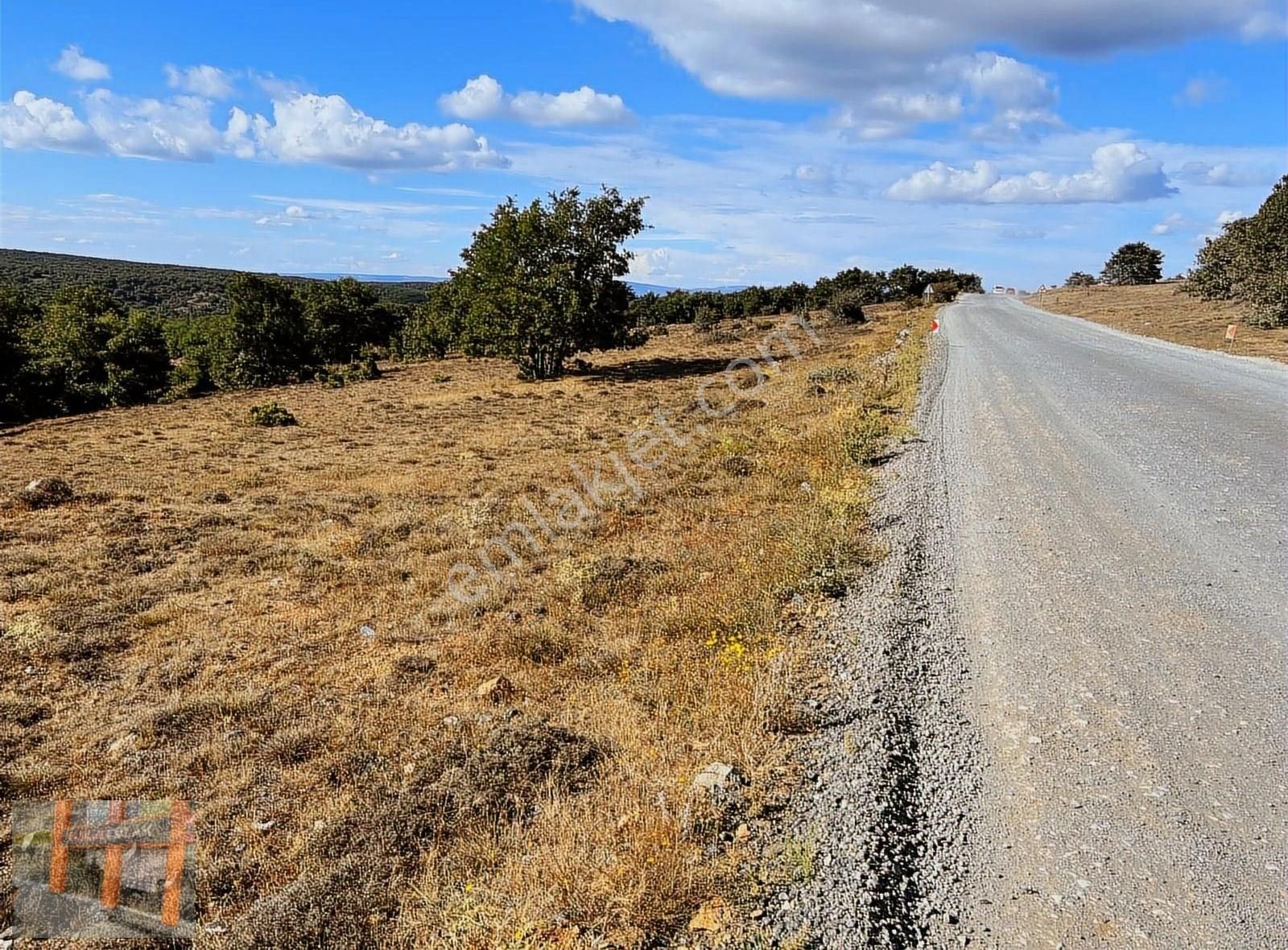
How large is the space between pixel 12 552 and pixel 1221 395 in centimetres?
2272

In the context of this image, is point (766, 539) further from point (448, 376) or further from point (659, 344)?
point (659, 344)

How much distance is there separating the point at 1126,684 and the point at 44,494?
17.4m

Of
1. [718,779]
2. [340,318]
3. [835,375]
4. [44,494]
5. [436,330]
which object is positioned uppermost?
[340,318]

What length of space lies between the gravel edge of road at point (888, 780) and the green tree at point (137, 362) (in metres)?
40.6

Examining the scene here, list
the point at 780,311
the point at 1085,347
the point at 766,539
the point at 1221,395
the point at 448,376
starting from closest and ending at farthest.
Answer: the point at 766,539
the point at 1221,395
the point at 1085,347
the point at 448,376
the point at 780,311

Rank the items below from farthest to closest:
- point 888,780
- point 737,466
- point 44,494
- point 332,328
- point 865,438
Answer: point 332,328 → point 44,494 → point 737,466 → point 865,438 → point 888,780

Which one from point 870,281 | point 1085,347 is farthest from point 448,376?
point 870,281

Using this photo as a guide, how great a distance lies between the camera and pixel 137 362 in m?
38.9

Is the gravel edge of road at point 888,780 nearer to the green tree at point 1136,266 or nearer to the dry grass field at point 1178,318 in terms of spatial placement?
the dry grass field at point 1178,318

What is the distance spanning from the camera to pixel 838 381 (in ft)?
64.2

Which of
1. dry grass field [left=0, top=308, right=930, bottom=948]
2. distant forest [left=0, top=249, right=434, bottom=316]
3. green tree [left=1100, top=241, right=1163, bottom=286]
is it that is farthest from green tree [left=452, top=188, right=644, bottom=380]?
green tree [left=1100, top=241, right=1163, bottom=286]

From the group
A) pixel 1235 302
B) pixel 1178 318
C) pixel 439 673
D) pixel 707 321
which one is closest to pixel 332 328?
pixel 707 321

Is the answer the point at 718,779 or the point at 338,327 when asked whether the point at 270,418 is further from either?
the point at 338,327

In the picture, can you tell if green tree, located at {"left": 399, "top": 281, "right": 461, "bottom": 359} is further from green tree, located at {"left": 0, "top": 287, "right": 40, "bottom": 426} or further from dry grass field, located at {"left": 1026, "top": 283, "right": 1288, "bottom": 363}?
dry grass field, located at {"left": 1026, "top": 283, "right": 1288, "bottom": 363}
